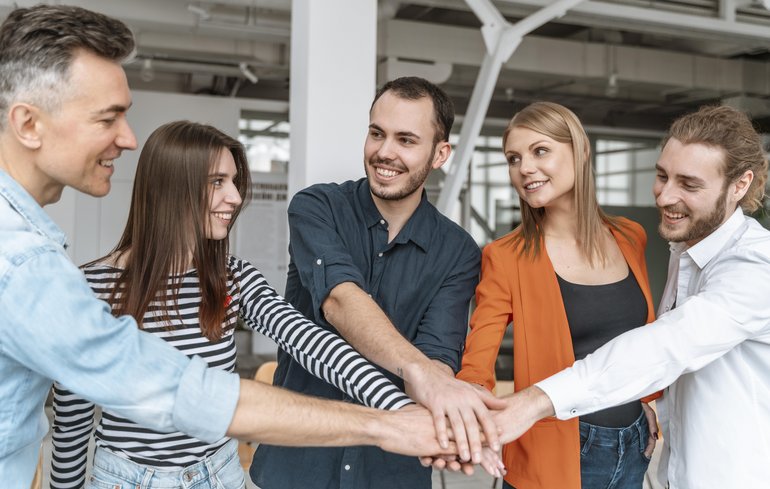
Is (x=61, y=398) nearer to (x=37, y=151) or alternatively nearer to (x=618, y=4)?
(x=37, y=151)

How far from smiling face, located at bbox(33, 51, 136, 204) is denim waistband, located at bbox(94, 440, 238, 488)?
67cm

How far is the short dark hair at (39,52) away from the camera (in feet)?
3.88

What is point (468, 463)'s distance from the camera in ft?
5.26

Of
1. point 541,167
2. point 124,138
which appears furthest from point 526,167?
point 124,138

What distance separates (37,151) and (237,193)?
29.2 inches

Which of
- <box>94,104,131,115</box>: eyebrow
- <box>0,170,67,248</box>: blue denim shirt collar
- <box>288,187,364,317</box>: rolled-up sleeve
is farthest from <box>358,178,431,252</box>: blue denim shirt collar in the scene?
<box>0,170,67,248</box>: blue denim shirt collar

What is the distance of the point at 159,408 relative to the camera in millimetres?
1142

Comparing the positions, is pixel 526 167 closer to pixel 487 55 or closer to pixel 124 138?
pixel 124 138

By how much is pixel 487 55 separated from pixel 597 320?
2718 millimetres

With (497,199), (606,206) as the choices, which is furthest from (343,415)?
(606,206)

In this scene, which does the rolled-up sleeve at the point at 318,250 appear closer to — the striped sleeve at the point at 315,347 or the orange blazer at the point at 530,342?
the striped sleeve at the point at 315,347

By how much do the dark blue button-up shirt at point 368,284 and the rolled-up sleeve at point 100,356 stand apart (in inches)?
25.3

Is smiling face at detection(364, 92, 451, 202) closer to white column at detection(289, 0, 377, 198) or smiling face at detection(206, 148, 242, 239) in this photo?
smiling face at detection(206, 148, 242, 239)

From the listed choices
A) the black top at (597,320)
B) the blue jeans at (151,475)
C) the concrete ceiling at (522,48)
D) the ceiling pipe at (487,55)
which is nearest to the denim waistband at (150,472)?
the blue jeans at (151,475)
